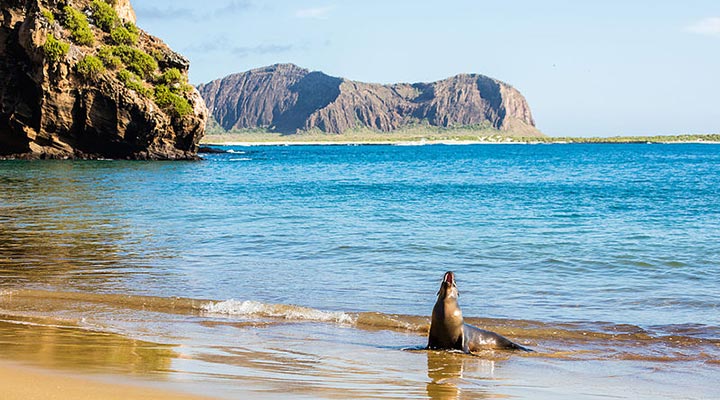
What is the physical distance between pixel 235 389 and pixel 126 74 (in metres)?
63.4

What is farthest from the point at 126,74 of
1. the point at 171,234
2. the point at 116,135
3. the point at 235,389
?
the point at 235,389

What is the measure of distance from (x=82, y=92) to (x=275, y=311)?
56863 millimetres

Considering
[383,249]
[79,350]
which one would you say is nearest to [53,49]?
[383,249]

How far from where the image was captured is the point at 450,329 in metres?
9.12

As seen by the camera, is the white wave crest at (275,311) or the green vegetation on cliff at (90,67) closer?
the white wave crest at (275,311)

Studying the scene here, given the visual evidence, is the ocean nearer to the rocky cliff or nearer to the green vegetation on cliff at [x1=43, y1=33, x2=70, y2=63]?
the green vegetation on cliff at [x1=43, y1=33, x2=70, y2=63]

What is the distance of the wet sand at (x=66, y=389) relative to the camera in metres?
5.91

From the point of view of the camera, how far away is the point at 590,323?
36.7ft

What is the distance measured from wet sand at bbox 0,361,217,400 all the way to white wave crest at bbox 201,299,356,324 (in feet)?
16.3

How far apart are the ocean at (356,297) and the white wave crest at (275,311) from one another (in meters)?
0.04

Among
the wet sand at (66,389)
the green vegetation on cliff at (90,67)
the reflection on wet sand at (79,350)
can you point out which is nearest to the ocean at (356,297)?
the reflection on wet sand at (79,350)

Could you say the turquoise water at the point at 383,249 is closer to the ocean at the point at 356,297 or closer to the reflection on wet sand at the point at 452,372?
the ocean at the point at 356,297

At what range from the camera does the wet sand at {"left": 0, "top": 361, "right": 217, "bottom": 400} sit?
5.91 metres

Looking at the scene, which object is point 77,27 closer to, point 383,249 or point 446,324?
point 383,249
